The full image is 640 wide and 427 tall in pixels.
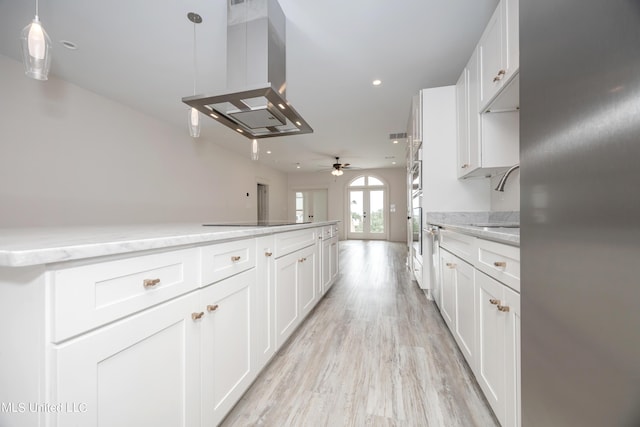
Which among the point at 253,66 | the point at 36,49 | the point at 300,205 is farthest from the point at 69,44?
the point at 300,205

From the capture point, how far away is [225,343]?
1.07 metres

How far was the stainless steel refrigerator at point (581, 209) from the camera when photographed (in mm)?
295

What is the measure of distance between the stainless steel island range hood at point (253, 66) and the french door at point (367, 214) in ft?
24.1

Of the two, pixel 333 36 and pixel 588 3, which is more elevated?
pixel 333 36

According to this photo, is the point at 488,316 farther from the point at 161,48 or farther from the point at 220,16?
the point at 161,48

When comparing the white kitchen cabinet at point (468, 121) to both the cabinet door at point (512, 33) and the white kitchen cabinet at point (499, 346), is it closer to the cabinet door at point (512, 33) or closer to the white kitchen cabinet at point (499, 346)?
the cabinet door at point (512, 33)

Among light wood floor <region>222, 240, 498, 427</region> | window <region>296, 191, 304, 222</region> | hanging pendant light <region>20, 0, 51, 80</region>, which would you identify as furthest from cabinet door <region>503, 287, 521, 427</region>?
window <region>296, 191, 304, 222</region>

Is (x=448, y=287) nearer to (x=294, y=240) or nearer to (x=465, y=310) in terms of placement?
(x=465, y=310)

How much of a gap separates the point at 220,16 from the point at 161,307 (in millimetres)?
2270

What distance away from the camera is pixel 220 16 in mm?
1998

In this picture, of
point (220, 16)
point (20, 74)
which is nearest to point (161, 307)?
point (220, 16)

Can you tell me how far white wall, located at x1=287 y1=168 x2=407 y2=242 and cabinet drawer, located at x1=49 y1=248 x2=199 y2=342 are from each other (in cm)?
851

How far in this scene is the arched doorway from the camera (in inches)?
354

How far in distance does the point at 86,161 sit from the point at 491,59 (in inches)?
180
